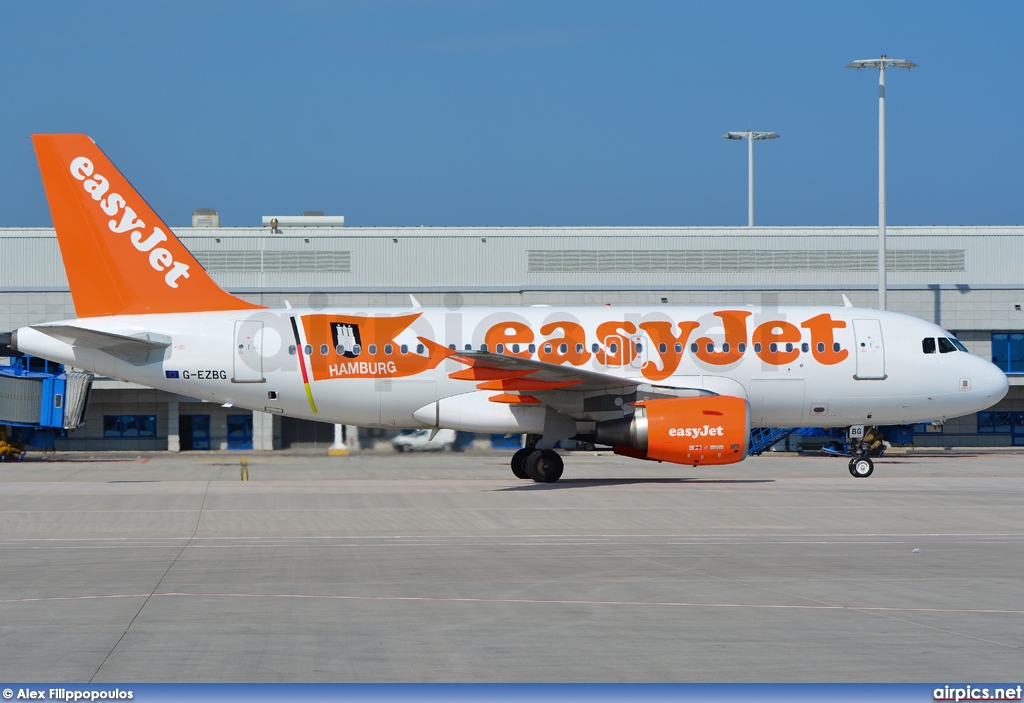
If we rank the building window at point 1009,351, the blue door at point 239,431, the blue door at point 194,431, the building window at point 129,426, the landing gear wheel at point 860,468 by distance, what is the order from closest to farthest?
the landing gear wheel at point 860,468, the blue door at point 239,431, the building window at point 1009,351, the building window at point 129,426, the blue door at point 194,431

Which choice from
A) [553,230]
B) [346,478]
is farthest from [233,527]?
[553,230]

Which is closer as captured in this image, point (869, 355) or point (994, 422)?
point (869, 355)

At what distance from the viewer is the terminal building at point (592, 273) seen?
49.9 metres

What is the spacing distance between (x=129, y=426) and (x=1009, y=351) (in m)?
37.9

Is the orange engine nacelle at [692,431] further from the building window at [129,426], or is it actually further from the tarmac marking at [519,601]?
the building window at [129,426]

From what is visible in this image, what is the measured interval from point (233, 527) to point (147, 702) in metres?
14.9

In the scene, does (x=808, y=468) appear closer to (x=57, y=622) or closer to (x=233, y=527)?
(x=233, y=527)

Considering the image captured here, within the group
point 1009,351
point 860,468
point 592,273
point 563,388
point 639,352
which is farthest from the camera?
point 592,273

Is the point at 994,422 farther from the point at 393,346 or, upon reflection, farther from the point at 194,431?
the point at 194,431

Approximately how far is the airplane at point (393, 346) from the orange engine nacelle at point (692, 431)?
2317 millimetres

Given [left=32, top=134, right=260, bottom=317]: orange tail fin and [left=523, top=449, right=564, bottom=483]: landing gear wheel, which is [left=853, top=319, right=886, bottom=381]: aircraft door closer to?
[left=523, top=449, right=564, bottom=483]: landing gear wheel
